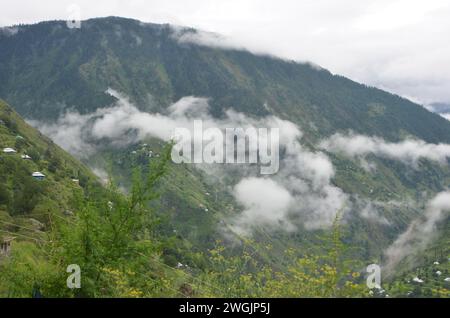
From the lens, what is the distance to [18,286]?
1698cm

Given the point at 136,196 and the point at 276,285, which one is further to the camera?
the point at 136,196

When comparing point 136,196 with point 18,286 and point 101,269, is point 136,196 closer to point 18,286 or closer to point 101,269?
point 101,269

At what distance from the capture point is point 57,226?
20391mm
